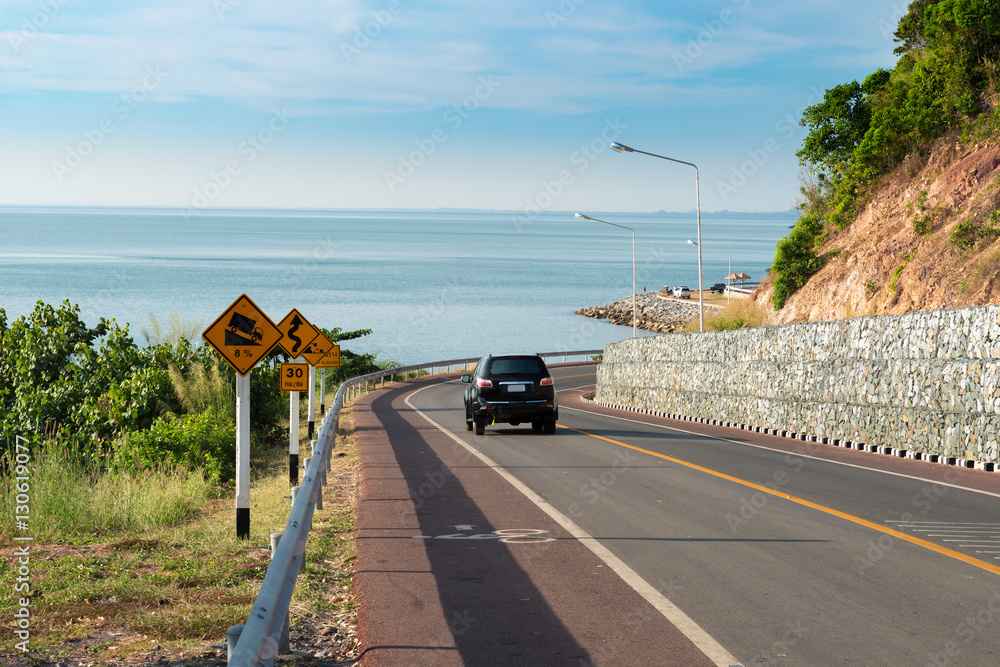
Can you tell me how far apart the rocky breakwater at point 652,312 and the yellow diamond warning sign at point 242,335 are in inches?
3620

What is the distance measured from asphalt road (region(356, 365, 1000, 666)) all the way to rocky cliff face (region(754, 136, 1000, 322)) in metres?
15.1

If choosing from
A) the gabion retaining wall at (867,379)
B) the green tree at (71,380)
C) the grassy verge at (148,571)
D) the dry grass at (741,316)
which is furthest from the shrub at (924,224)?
the grassy verge at (148,571)

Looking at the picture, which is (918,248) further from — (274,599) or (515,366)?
(274,599)

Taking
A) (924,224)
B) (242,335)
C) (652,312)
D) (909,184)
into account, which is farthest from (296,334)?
(652,312)

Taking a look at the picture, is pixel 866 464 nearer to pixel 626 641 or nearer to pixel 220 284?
pixel 626 641

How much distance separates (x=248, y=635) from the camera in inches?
154

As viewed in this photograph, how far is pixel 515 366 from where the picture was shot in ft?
67.4

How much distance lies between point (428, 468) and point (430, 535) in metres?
5.58

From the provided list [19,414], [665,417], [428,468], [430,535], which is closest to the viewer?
[430,535]

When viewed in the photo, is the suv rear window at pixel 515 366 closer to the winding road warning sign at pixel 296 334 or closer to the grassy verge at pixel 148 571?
the winding road warning sign at pixel 296 334

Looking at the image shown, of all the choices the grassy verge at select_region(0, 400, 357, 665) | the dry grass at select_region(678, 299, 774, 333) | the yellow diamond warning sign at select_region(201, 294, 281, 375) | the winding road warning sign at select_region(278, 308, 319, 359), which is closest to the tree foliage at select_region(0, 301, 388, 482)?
the winding road warning sign at select_region(278, 308, 319, 359)

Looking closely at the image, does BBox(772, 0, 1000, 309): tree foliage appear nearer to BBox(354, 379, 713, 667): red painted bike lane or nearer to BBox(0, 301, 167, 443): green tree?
BBox(0, 301, 167, 443): green tree

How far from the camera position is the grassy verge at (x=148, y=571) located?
598 centimetres

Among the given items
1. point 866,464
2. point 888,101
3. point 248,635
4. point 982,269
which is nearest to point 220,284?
point 888,101
